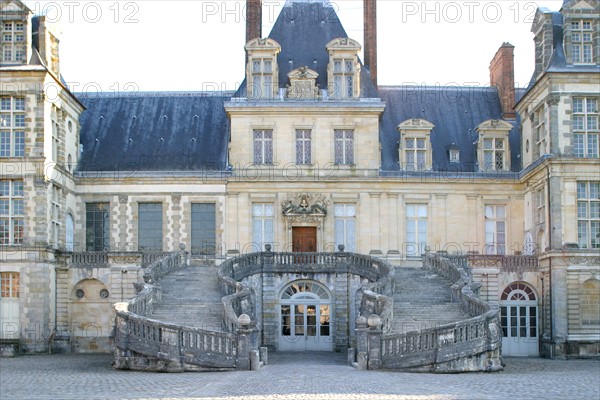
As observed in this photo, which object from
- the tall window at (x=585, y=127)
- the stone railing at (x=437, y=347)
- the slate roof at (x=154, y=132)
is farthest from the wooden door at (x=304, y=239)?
the stone railing at (x=437, y=347)

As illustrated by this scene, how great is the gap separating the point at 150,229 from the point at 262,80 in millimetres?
7131

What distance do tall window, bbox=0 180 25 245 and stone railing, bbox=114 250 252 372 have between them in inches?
387

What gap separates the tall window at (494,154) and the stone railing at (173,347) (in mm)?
16926

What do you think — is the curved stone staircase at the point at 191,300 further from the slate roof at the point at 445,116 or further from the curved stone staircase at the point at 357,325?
the slate roof at the point at 445,116

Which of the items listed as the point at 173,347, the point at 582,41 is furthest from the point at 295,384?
the point at 582,41

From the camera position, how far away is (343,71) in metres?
39.3

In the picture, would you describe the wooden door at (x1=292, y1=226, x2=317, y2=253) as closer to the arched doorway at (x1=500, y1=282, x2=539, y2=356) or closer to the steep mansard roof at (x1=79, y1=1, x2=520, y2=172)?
the steep mansard roof at (x1=79, y1=1, x2=520, y2=172)

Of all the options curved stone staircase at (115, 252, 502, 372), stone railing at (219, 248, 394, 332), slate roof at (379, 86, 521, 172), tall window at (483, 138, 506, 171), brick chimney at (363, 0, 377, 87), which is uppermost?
brick chimney at (363, 0, 377, 87)

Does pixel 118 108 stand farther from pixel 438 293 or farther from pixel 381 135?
pixel 438 293

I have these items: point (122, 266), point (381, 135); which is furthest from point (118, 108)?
point (381, 135)

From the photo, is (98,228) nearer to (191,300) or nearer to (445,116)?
(191,300)

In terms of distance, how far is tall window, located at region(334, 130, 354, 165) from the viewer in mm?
39344

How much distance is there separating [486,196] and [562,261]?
5.28 m

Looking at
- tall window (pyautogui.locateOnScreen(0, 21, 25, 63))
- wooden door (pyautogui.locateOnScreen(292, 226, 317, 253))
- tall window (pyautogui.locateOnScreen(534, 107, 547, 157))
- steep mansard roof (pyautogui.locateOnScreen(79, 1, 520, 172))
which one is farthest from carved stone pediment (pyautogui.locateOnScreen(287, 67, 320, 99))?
tall window (pyautogui.locateOnScreen(0, 21, 25, 63))
